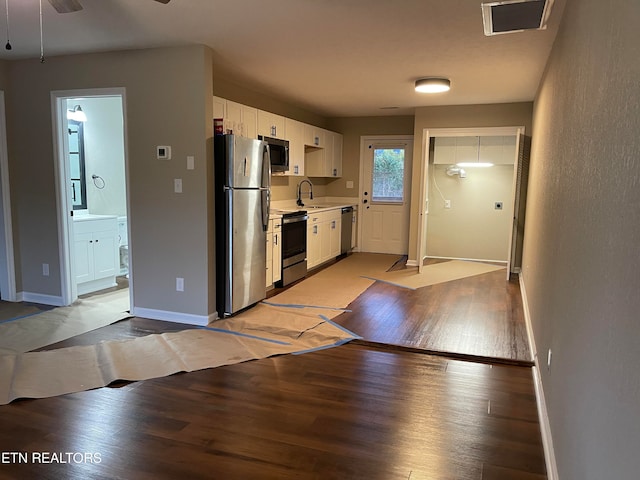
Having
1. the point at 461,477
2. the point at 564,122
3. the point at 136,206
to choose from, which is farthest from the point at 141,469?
the point at 564,122

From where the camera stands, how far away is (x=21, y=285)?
4738 mm

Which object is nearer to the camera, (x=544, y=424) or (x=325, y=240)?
(x=544, y=424)

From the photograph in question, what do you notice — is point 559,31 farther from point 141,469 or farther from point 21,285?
point 21,285

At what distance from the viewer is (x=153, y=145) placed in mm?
4008

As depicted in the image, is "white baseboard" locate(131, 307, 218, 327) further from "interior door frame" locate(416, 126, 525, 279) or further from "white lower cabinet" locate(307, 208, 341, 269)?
"interior door frame" locate(416, 126, 525, 279)

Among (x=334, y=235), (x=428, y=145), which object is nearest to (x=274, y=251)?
(x=334, y=235)

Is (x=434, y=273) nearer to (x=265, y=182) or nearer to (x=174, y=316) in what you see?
(x=265, y=182)

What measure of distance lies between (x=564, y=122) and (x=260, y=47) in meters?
2.35

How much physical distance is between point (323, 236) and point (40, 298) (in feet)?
11.7

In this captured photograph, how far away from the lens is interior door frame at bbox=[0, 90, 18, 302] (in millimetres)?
4496

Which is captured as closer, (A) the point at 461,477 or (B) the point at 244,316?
(A) the point at 461,477

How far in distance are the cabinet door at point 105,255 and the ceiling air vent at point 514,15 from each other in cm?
449

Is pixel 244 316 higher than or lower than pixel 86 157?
lower

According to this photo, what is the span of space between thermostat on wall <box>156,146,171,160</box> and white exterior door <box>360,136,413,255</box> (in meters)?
4.55
